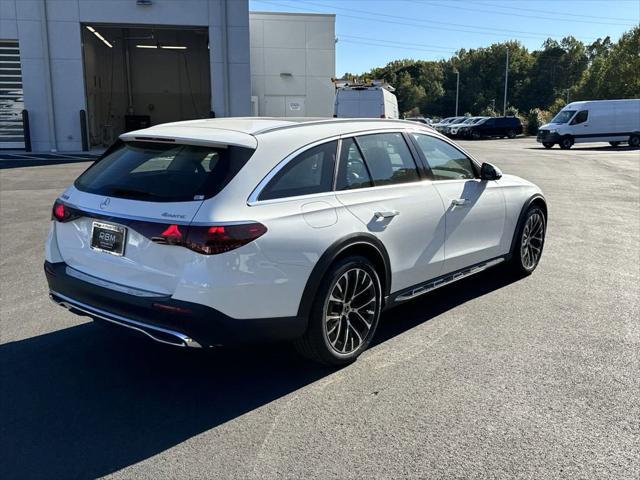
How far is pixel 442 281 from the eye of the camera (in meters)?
5.01

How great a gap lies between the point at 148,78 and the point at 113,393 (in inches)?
1245

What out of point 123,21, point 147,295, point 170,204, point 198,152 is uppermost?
point 123,21

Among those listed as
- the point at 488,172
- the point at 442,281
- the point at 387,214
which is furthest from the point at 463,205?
the point at 387,214

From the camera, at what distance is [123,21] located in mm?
23297

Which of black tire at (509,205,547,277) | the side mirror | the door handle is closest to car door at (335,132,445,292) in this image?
the door handle

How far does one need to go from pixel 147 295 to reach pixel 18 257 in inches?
171

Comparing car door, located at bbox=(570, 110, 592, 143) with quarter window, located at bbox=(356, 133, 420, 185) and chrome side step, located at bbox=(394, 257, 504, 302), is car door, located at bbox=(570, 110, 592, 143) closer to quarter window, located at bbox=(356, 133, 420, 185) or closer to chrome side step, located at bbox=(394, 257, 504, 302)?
chrome side step, located at bbox=(394, 257, 504, 302)

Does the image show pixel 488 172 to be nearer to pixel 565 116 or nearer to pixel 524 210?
pixel 524 210

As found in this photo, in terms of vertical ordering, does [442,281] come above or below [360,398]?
above

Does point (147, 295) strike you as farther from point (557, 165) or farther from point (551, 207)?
point (557, 165)

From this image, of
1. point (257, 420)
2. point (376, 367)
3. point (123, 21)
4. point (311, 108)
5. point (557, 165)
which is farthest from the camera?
point (311, 108)

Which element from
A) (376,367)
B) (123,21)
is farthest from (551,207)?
(123,21)

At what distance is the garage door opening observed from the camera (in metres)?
29.9

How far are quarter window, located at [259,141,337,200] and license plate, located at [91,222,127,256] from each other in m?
0.88
